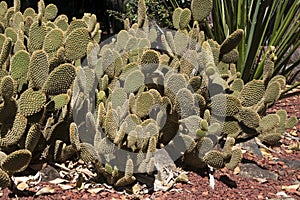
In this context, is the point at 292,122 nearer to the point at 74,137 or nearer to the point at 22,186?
the point at 74,137

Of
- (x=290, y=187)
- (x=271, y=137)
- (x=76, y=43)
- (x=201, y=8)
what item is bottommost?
(x=290, y=187)

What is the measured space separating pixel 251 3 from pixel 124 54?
1015 mm

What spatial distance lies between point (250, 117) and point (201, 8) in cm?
56

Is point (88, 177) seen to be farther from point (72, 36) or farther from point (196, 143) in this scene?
point (72, 36)

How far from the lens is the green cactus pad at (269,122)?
200 cm

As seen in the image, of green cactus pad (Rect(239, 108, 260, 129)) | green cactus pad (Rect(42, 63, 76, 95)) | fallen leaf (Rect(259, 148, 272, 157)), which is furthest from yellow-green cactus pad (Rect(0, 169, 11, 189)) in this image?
fallen leaf (Rect(259, 148, 272, 157))

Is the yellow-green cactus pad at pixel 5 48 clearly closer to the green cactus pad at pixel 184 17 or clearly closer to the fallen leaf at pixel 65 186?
the fallen leaf at pixel 65 186

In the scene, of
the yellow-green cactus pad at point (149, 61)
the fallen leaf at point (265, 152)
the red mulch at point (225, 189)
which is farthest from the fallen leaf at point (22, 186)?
the fallen leaf at point (265, 152)

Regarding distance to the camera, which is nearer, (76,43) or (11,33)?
(76,43)

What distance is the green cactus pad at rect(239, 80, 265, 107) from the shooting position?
6.61 ft

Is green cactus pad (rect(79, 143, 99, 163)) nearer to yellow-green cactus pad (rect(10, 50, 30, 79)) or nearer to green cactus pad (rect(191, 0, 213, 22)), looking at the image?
yellow-green cactus pad (rect(10, 50, 30, 79))

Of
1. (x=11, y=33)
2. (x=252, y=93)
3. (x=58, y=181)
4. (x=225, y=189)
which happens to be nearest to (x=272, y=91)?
(x=252, y=93)

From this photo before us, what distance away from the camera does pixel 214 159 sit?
1840 mm

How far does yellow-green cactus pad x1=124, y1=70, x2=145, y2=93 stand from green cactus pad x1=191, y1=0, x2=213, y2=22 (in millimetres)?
501
